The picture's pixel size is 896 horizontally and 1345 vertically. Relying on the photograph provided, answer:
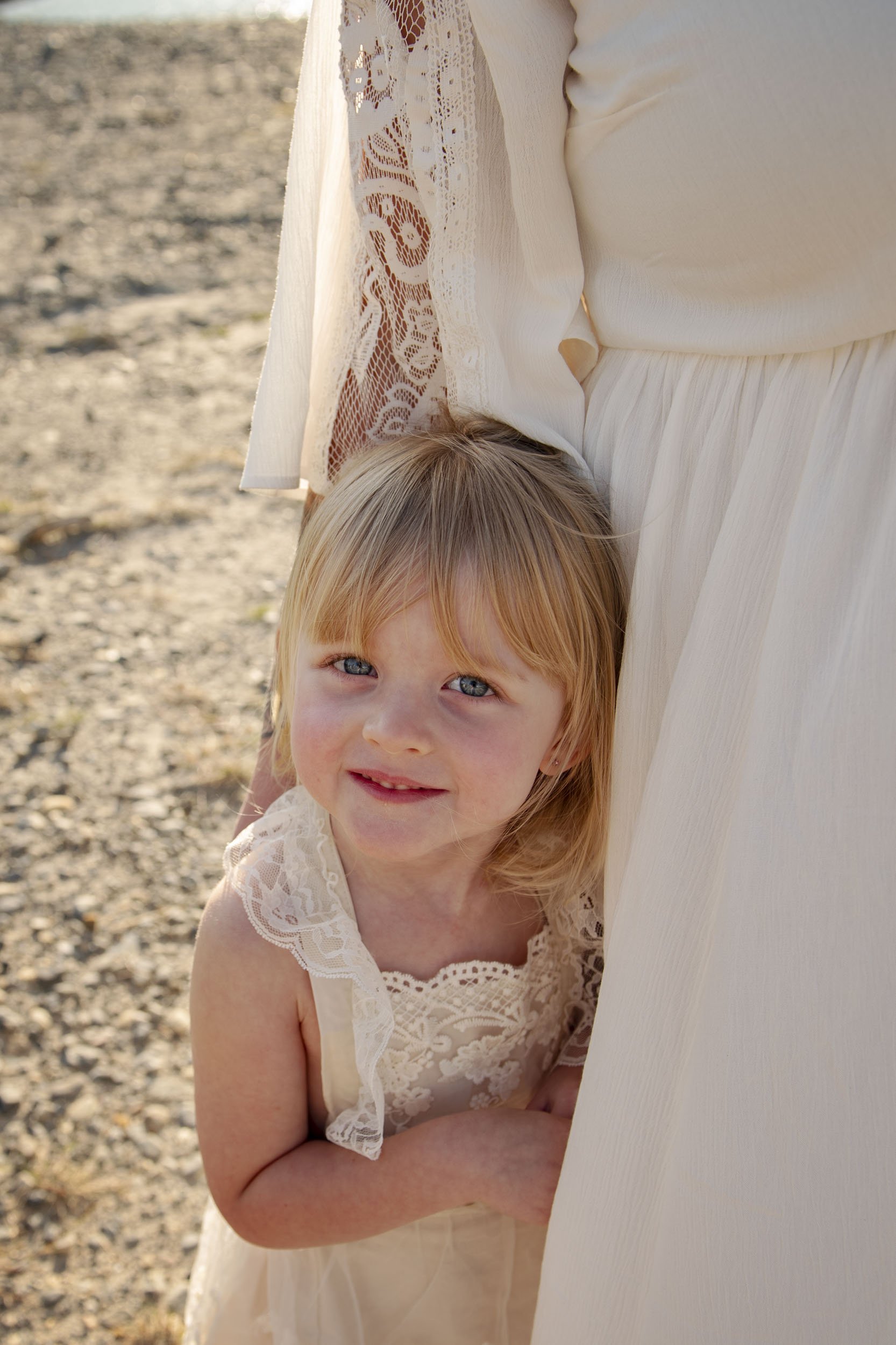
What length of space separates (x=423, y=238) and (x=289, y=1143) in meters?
1.06

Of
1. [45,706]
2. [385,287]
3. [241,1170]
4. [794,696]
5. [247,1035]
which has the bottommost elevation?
[45,706]

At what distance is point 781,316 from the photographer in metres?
1.00

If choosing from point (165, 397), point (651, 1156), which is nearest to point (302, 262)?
point (651, 1156)

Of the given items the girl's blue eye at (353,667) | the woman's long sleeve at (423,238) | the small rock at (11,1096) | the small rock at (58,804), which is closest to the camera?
the woman's long sleeve at (423,238)

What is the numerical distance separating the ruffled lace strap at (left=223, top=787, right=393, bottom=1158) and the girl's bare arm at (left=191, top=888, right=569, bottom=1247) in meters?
0.04

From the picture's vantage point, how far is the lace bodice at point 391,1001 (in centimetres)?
126

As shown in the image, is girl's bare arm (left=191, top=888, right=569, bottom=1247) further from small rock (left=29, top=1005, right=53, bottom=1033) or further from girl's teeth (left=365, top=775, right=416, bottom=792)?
small rock (left=29, top=1005, right=53, bottom=1033)

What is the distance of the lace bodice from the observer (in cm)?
126

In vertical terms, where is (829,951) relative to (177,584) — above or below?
above

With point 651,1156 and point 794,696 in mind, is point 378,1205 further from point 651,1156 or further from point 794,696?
point 794,696

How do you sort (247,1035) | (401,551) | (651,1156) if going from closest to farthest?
(651,1156) → (401,551) → (247,1035)

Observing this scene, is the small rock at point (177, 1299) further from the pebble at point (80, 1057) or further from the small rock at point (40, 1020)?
the small rock at point (40, 1020)

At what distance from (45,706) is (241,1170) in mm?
2171

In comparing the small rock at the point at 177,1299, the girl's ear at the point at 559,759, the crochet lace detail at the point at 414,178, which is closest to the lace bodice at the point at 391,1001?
the girl's ear at the point at 559,759
